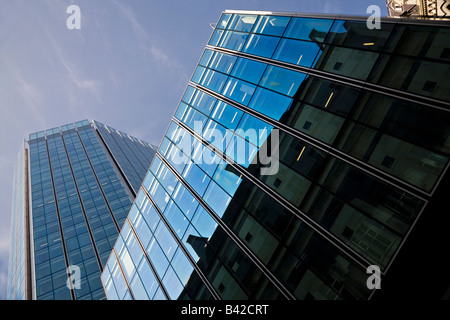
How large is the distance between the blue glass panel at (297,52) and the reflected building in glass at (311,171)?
0.08m

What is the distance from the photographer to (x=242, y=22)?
2339 cm

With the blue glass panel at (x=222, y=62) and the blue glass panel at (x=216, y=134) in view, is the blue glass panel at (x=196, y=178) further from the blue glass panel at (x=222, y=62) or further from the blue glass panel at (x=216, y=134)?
the blue glass panel at (x=222, y=62)

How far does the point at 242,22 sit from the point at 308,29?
8.57 metres

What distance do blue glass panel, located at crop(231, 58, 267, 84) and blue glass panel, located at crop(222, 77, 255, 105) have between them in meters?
0.43

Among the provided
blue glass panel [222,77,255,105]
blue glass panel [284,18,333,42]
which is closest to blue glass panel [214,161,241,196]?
blue glass panel [222,77,255,105]

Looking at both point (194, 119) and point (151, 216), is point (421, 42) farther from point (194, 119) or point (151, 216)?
point (151, 216)

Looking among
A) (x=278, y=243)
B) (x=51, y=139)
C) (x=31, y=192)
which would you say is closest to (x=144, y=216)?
(x=278, y=243)

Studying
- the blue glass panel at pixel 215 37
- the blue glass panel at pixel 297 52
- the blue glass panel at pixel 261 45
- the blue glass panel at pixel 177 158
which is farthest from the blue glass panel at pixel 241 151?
the blue glass panel at pixel 215 37

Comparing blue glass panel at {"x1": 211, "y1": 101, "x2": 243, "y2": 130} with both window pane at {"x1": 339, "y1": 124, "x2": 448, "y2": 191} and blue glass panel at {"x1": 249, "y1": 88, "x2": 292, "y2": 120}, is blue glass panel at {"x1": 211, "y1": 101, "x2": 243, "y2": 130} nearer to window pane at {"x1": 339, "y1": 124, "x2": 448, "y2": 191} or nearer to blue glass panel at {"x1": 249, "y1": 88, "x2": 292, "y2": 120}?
blue glass panel at {"x1": 249, "y1": 88, "x2": 292, "y2": 120}

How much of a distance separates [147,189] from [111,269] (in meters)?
10.5

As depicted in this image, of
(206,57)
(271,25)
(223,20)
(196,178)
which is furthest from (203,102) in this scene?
(223,20)

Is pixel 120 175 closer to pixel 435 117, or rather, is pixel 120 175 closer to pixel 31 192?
pixel 31 192

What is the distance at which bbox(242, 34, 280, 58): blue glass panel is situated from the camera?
63.6 ft
